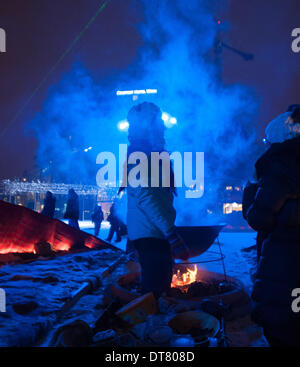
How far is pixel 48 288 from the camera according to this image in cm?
348

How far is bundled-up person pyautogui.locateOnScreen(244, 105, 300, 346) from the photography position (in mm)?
1428

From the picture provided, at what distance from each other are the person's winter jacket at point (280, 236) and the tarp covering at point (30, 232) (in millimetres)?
4919

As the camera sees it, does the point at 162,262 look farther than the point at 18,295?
No

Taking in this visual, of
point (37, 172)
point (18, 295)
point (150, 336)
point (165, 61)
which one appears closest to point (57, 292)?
point (18, 295)

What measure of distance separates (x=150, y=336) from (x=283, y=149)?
1.63 meters

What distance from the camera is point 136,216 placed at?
2.47 metres

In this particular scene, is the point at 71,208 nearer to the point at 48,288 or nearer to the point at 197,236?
the point at 48,288

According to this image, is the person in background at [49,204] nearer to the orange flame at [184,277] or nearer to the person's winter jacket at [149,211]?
the orange flame at [184,277]

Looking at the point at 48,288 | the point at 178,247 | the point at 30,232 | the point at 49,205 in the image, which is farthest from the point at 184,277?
the point at 49,205

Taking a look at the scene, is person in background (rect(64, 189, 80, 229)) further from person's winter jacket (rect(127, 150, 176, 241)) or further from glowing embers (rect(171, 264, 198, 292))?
person's winter jacket (rect(127, 150, 176, 241))

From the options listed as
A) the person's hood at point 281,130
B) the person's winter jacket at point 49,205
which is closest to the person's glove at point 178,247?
the person's hood at point 281,130

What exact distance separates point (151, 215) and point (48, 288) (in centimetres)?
220

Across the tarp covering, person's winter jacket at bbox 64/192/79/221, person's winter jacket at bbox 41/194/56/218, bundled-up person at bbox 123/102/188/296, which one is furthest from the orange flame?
person's winter jacket at bbox 41/194/56/218
